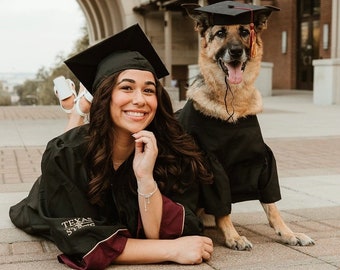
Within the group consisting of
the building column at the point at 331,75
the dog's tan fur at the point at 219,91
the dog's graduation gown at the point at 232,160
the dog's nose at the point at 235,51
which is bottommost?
the building column at the point at 331,75

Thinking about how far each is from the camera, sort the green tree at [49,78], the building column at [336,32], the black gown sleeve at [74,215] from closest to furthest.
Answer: the black gown sleeve at [74,215], the building column at [336,32], the green tree at [49,78]

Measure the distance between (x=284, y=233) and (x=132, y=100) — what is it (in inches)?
54.4

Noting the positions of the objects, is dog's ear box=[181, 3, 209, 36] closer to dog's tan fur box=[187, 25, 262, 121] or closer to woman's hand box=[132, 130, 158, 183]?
dog's tan fur box=[187, 25, 262, 121]

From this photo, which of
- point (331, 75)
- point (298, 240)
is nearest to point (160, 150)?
point (298, 240)

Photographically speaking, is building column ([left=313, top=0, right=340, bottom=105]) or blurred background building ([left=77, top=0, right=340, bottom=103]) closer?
building column ([left=313, top=0, right=340, bottom=105])

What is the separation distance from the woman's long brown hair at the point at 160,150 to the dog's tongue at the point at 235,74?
1.46ft

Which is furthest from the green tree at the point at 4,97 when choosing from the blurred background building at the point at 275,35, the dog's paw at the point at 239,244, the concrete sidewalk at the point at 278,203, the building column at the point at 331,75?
the dog's paw at the point at 239,244

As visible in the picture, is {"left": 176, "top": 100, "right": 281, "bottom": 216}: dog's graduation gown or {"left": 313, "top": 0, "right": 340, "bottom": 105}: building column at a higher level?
{"left": 176, "top": 100, "right": 281, "bottom": 216}: dog's graduation gown

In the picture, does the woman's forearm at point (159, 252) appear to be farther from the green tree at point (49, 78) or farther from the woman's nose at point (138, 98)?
the green tree at point (49, 78)

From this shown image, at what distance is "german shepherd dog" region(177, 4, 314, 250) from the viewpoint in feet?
12.7

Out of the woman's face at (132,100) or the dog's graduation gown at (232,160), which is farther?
the dog's graduation gown at (232,160)

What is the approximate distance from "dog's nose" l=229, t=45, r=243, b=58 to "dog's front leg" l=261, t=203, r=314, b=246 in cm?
104

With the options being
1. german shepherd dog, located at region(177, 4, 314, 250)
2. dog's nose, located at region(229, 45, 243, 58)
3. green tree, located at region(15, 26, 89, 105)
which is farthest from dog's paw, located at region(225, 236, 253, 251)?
green tree, located at region(15, 26, 89, 105)

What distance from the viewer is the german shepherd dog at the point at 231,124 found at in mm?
3863
